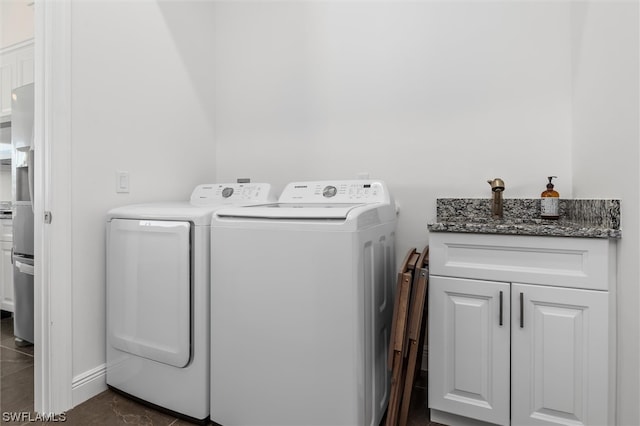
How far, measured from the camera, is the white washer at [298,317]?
3.91ft

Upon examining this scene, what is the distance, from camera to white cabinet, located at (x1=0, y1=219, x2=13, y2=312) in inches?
105

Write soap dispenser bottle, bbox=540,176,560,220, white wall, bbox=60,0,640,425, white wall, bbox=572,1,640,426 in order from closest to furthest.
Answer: white wall, bbox=572,1,640,426 → white wall, bbox=60,0,640,425 → soap dispenser bottle, bbox=540,176,560,220

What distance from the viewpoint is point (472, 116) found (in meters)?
1.85

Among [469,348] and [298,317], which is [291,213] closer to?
[298,317]

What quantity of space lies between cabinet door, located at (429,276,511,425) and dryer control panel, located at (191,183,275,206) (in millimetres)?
1036

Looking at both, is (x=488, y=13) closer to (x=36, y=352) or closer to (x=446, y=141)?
(x=446, y=141)

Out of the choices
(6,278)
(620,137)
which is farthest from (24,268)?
(620,137)

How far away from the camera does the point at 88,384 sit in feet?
5.38

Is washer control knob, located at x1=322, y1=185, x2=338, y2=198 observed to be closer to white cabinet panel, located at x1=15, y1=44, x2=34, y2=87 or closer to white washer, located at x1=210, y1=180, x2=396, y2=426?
white washer, located at x1=210, y1=180, x2=396, y2=426

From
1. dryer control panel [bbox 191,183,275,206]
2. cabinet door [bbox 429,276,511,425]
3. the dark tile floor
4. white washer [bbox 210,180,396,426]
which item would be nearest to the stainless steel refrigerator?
the dark tile floor

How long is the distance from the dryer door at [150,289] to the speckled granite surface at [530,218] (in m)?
1.10

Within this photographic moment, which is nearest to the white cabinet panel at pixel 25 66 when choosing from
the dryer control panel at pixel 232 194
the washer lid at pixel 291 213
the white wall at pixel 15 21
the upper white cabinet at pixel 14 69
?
the upper white cabinet at pixel 14 69

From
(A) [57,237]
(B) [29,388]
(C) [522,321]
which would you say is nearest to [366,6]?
(C) [522,321]

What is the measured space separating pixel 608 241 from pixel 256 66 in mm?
2236
